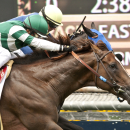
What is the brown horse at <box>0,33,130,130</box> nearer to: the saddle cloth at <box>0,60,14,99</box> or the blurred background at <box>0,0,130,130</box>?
the saddle cloth at <box>0,60,14,99</box>

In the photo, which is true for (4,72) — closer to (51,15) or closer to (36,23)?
(36,23)

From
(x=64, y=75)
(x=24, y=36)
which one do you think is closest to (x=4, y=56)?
(x=24, y=36)

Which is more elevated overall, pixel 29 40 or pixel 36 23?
pixel 36 23

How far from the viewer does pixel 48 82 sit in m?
2.71

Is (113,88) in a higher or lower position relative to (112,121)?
higher

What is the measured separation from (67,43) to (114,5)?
2089mm

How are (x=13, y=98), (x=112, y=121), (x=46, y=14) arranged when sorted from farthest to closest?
(x=112, y=121) < (x=46, y=14) < (x=13, y=98)

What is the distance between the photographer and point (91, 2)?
465 centimetres

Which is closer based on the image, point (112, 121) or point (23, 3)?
point (112, 121)

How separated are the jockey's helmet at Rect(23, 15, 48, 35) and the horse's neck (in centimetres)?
39

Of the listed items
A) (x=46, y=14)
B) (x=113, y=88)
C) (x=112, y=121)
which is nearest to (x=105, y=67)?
(x=113, y=88)

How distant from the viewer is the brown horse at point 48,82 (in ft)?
8.28

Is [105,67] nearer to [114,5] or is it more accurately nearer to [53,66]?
[53,66]

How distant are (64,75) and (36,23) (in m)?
0.63
